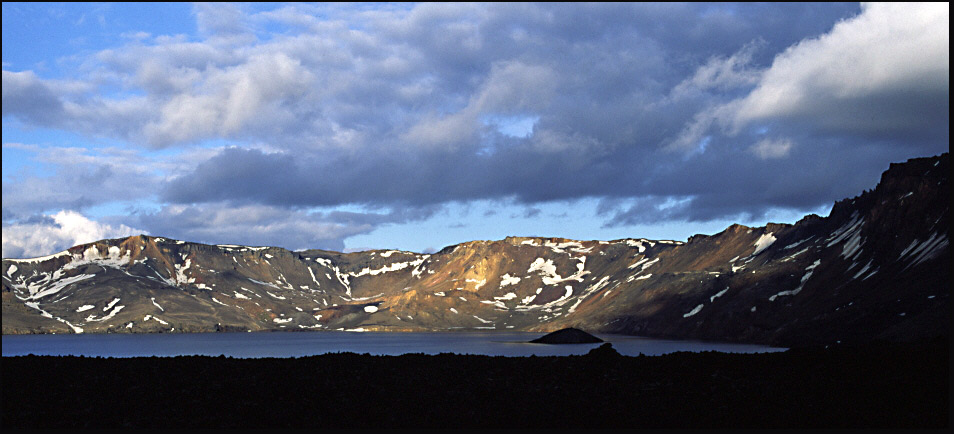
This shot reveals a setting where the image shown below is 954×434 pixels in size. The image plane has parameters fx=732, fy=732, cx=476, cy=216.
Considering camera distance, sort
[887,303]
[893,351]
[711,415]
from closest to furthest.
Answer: [711,415]
[893,351]
[887,303]

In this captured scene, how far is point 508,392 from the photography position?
124ft

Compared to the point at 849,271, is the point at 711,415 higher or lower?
lower

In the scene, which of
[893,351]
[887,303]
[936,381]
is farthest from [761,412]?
[887,303]

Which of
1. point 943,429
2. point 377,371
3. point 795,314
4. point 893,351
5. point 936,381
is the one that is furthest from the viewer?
point 795,314

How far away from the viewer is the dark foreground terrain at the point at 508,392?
32812mm

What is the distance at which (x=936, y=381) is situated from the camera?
34.8 m

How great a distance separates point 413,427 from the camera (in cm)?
3266

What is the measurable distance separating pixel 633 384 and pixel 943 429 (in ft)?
45.3

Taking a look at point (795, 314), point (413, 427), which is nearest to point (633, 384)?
point (413, 427)

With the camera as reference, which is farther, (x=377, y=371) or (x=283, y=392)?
(x=377, y=371)

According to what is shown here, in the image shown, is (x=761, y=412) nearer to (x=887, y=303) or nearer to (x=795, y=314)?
(x=887, y=303)

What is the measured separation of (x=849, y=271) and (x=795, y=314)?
2010 centimetres

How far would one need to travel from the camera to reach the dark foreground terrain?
3281cm

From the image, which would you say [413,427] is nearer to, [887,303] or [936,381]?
[936,381]
